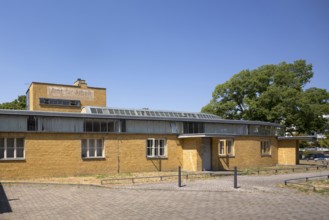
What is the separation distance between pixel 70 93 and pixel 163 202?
35.3 metres

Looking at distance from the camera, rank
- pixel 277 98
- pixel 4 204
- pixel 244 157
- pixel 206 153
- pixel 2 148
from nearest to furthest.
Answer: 1. pixel 4 204
2. pixel 2 148
3. pixel 206 153
4. pixel 244 157
5. pixel 277 98

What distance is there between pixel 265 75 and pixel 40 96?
27.2 metres

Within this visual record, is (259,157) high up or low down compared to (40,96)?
down

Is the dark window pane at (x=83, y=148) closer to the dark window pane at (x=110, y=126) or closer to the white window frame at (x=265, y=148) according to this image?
the dark window pane at (x=110, y=126)

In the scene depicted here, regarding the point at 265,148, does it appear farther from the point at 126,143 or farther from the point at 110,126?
the point at 110,126

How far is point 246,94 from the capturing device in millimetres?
46594

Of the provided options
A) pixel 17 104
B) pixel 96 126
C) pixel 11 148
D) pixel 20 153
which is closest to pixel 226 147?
pixel 96 126

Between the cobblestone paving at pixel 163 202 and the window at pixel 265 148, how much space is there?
14.9 m

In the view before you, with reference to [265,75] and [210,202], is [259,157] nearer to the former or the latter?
[265,75]

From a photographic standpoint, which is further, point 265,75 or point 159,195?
point 265,75

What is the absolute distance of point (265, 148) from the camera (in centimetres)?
3375

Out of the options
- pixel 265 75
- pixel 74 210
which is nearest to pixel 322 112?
pixel 265 75

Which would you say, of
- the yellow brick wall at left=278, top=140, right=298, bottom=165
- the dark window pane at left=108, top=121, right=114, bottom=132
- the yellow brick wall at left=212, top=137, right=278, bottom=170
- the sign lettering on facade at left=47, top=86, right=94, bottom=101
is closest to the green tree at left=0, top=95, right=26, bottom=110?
the sign lettering on facade at left=47, top=86, right=94, bottom=101

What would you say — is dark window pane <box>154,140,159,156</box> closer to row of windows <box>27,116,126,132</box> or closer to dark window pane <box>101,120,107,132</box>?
row of windows <box>27,116,126,132</box>
